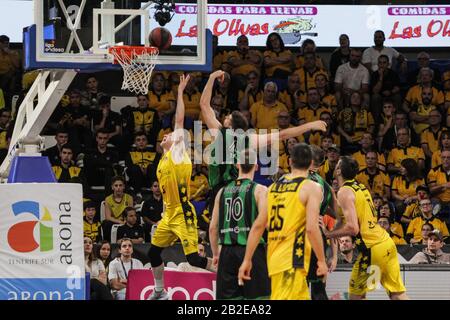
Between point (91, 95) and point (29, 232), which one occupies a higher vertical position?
point (91, 95)

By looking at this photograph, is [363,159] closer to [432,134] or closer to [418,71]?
[432,134]

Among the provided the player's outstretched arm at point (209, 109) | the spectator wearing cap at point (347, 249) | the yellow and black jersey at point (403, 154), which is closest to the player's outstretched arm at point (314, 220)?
the player's outstretched arm at point (209, 109)

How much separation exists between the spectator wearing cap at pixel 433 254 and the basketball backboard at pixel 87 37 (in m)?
4.21

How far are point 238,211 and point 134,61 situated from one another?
132 inches

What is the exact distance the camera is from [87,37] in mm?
16734

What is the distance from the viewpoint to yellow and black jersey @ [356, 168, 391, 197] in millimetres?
20891

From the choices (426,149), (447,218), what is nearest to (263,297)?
(447,218)

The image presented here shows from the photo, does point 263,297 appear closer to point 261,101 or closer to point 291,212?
point 291,212

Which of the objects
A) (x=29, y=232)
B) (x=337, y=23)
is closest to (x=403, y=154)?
(x=337, y=23)

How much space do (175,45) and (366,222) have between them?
4.30 m

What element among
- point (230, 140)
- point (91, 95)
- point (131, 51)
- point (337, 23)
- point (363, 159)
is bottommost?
point (363, 159)

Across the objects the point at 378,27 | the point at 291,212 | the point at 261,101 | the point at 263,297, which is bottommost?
the point at 263,297

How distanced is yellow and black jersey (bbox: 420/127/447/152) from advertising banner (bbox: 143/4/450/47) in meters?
2.52

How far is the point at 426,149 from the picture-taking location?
2205 cm
